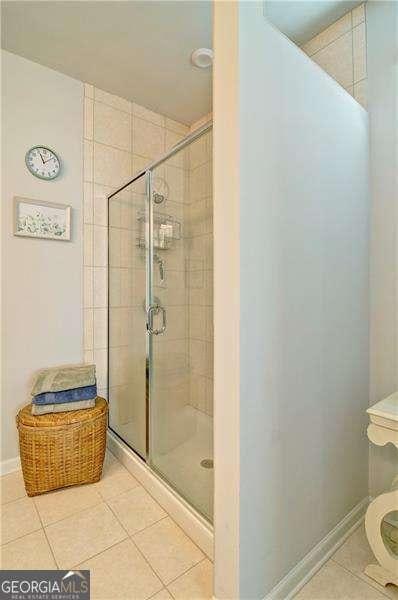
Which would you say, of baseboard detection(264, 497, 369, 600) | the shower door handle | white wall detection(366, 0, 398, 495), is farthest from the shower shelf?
baseboard detection(264, 497, 369, 600)

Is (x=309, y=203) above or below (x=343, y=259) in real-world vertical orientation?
above

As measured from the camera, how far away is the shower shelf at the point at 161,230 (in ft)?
6.30

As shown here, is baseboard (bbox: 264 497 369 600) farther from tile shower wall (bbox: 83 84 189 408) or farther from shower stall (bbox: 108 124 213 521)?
tile shower wall (bbox: 83 84 189 408)

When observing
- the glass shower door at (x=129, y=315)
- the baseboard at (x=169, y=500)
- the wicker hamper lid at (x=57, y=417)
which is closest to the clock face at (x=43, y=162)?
the glass shower door at (x=129, y=315)

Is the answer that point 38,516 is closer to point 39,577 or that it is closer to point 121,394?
point 39,577

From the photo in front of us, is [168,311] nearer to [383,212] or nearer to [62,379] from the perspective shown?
[62,379]

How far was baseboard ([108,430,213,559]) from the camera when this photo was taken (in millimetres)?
1259

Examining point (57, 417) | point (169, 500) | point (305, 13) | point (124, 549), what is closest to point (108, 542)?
point (124, 549)

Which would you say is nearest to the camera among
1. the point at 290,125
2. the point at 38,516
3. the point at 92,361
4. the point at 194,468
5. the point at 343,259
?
the point at 290,125

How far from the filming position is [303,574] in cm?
113

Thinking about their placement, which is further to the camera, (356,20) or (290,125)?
(356,20)

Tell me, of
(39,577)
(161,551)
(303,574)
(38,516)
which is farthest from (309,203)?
(38,516)

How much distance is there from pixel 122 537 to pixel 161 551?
0.20 meters

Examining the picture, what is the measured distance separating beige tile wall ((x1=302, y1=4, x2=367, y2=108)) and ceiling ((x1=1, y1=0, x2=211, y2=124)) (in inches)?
25.9
